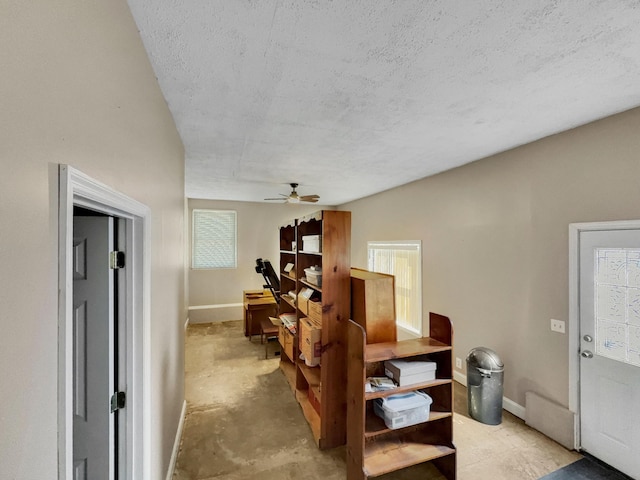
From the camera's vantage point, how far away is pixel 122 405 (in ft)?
4.61

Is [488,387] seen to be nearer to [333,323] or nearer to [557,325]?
[557,325]

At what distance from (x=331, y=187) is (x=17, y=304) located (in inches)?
184

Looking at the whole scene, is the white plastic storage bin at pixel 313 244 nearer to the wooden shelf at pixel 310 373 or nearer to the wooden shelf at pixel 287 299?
the wooden shelf at pixel 287 299

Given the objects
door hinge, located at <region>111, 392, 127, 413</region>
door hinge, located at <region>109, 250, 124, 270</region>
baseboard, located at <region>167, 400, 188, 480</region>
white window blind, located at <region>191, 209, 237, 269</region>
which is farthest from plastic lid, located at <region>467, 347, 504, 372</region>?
white window blind, located at <region>191, 209, 237, 269</region>

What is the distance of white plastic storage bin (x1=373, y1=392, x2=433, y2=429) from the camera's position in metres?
1.99

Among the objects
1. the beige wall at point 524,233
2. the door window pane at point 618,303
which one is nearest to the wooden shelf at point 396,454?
the beige wall at point 524,233

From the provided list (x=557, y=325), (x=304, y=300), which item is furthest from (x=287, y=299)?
(x=557, y=325)

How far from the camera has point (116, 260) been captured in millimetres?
1385

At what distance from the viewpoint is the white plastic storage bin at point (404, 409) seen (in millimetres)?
1993

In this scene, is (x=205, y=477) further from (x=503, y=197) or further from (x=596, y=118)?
(x=596, y=118)

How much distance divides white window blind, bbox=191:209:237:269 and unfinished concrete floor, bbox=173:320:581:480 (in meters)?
3.05

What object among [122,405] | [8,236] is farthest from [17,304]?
[122,405]

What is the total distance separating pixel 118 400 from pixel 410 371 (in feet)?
5.87

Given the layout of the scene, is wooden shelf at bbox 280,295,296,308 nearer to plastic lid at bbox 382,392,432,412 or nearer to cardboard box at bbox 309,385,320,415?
cardboard box at bbox 309,385,320,415
